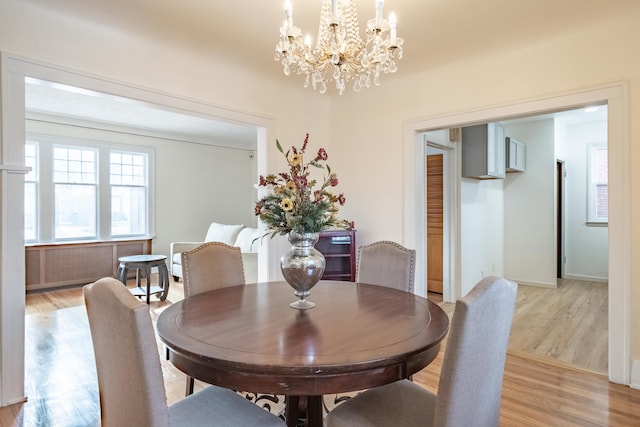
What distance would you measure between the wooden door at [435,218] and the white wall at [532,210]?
6.02 feet

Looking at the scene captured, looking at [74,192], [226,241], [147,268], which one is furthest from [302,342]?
[74,192]

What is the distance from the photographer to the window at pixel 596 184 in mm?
5758

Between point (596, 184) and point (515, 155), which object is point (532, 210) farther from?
point (596, 184)

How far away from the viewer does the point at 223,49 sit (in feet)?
9.45

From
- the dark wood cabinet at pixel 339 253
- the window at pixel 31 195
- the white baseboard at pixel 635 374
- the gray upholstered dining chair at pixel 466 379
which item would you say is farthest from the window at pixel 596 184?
the window at pixel 31 195

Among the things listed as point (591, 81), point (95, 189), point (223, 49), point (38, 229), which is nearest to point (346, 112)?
point (223, 49)

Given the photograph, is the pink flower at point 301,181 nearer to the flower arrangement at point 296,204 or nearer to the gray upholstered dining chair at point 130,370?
the flower arrangement at point 296,204

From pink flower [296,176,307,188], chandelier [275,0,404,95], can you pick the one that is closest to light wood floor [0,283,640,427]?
pink flower [296,176,307,188]

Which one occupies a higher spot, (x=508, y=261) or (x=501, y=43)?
(x=501, y=43)

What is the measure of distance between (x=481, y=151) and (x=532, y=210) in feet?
6.11

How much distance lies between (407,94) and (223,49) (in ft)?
5.71

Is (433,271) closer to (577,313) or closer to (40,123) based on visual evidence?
(577,313)

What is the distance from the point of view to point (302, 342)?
125 centimetres

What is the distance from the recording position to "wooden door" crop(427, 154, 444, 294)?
4.65 meters
